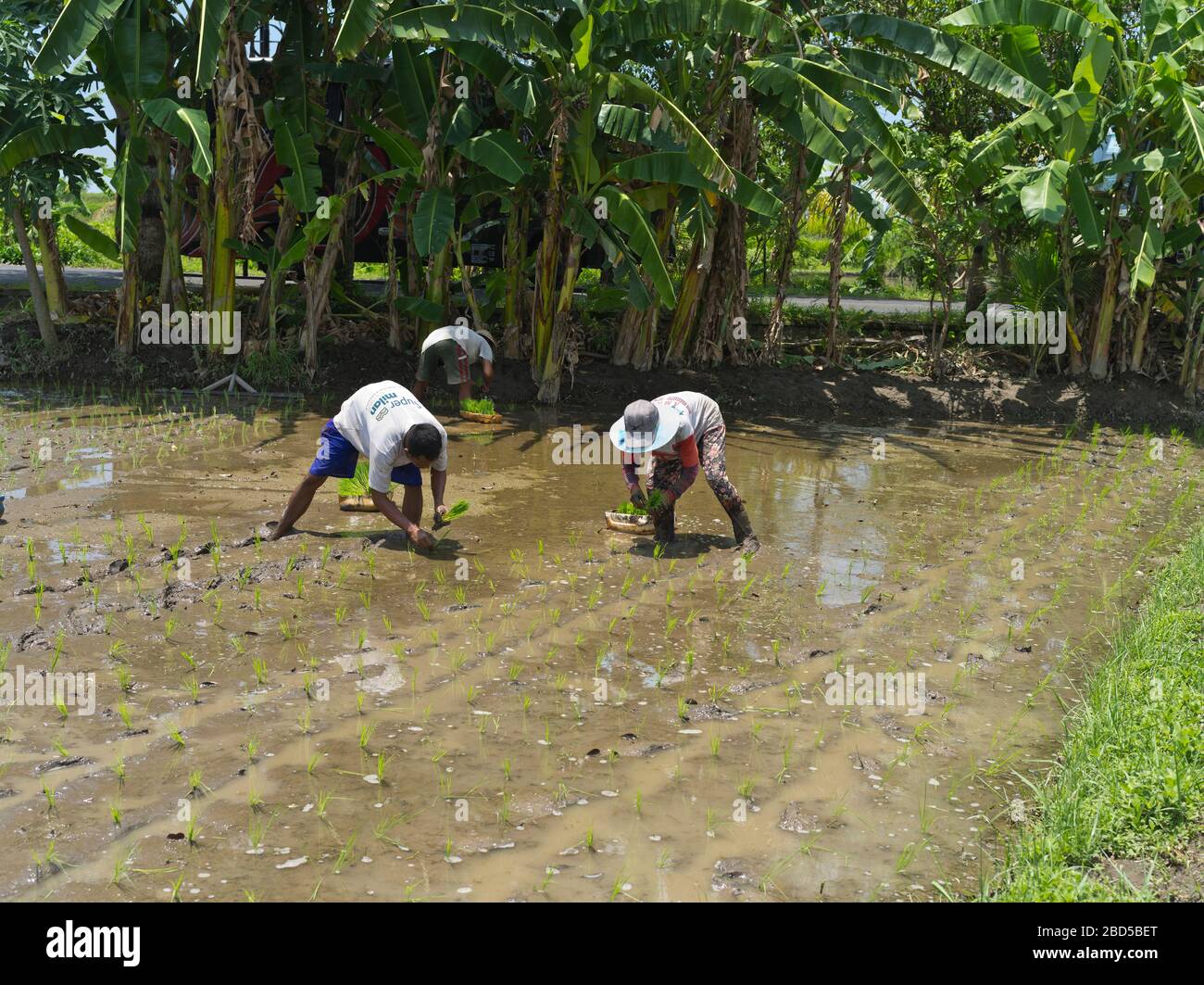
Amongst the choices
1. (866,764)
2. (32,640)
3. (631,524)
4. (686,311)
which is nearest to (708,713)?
(866,764)

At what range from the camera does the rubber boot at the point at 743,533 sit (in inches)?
324

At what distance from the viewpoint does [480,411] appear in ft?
40.5

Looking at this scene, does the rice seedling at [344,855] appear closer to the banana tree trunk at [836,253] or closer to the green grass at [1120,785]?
the green grass at [1120,785]

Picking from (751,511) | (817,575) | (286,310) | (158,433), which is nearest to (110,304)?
(286,310)

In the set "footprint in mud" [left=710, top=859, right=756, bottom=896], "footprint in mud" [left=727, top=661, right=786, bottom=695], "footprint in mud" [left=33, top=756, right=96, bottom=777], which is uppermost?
"footprint in mud" [left=727, top=661, right=786, bottom=695]

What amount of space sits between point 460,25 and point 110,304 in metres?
6.31

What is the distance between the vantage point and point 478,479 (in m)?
9.98

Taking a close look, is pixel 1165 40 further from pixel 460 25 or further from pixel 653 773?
pixel 653 773

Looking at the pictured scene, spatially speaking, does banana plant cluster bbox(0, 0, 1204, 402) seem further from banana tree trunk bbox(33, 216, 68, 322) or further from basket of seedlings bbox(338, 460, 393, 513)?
basket of seedlings bbox(338, 460, 393, 513)

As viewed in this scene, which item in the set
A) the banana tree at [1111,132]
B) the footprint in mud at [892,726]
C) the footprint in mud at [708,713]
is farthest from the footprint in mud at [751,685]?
the banana tree at [1111,132]
